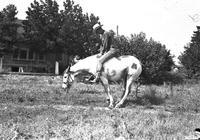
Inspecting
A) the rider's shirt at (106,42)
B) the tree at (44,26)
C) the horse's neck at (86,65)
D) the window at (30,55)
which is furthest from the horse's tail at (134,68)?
the window at (30,55)

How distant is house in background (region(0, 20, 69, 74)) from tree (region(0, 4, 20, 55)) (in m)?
1.92

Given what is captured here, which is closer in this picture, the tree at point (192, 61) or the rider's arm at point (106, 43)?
the rider's arm at point (106, 43)

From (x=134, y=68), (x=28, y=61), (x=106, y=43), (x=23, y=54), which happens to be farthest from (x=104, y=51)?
(x=23, y=54)

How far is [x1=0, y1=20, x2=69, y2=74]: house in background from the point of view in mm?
48312

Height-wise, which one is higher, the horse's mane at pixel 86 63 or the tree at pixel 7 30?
the tree at pixel 7 30

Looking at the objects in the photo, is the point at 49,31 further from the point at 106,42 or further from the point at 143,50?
the point at 106,42

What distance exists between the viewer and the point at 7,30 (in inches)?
1758

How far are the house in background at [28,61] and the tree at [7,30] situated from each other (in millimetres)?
1919

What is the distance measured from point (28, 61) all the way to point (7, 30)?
6927mm

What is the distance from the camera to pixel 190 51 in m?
47.2

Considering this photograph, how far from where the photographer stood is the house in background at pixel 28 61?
48.3 meters

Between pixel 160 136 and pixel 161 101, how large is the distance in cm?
804

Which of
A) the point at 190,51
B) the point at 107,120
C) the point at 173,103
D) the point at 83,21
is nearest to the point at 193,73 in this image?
the point at 190,51

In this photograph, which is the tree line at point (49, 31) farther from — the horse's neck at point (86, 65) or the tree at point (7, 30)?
the horse's neck at point (86, 65)
